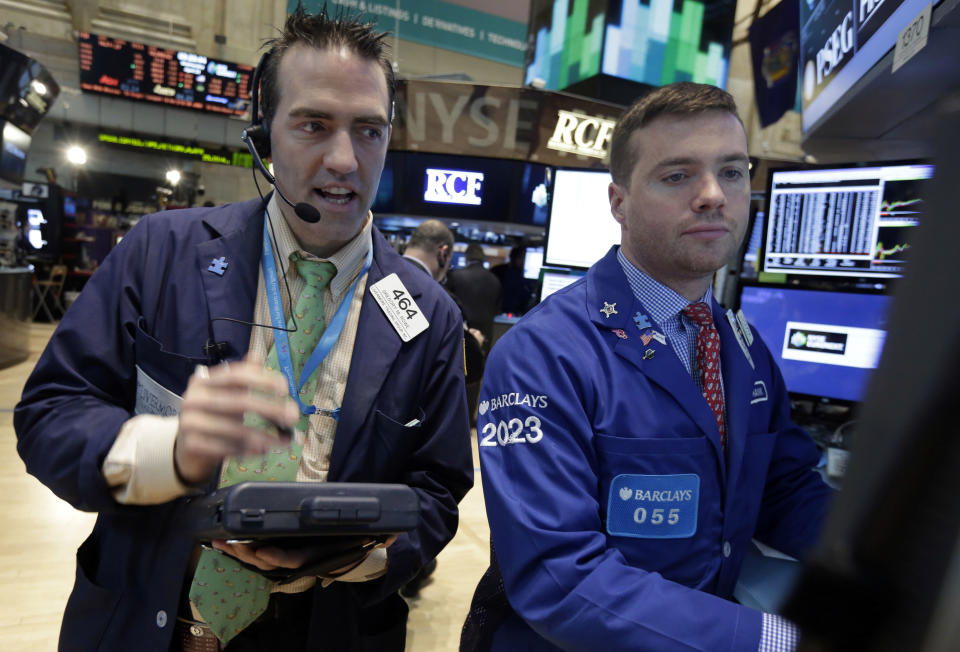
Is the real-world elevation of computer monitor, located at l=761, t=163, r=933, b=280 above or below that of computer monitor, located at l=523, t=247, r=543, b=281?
above

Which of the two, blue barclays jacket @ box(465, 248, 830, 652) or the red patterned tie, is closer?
blue barclays jacket @ box(465, 248, 830, 652)

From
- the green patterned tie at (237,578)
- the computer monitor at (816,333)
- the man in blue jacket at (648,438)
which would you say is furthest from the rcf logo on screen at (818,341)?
the green patterned tie at (237,578)

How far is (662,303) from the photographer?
127cm

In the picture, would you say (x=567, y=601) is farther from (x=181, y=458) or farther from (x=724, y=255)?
(x=724, y=255)

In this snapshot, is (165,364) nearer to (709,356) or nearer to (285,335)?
(285,335)

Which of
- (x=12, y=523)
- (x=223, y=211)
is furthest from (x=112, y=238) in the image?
(x=223, y=211)

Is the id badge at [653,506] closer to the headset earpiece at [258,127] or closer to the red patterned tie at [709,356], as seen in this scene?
the red patterned tie at [709,356]

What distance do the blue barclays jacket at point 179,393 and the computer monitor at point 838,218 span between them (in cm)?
149

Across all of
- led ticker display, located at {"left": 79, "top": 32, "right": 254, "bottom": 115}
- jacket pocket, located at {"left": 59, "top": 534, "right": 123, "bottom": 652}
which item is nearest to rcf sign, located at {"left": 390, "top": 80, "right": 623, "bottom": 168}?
led ticker display, located at {"left": 79, "top": 32, "right": 254, "bottom": 115}

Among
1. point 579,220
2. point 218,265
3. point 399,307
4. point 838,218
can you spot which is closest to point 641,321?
point 399,307

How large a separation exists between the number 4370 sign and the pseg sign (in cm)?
712

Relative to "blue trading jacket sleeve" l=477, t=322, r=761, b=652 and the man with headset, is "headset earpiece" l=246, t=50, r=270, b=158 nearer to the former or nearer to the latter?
the man with headset

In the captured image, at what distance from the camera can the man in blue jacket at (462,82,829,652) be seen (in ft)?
3.05

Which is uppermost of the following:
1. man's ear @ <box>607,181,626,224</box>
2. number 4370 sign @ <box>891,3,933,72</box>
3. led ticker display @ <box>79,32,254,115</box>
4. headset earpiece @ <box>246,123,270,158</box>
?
led ticker display @ <box>79,32,254,115</box>
